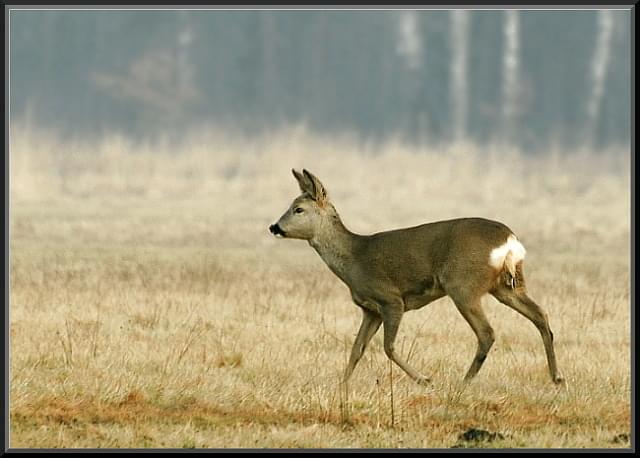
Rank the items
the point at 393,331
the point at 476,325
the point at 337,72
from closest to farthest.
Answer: the point at 476,325, the point at 393,331, the point at 337,72

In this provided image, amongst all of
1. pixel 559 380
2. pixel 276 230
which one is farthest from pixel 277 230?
pixel 559 380

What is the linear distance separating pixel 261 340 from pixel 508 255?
7.47 ft

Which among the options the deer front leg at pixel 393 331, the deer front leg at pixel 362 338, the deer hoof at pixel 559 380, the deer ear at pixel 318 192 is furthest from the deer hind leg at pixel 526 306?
the deer ear at pixel 318 192

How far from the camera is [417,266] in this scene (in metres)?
8.97

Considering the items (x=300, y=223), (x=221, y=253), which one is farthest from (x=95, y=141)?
(x=300, y=223)

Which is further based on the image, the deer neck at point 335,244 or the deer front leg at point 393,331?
the deer neck at point 335,244

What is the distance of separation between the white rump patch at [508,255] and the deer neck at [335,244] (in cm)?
99

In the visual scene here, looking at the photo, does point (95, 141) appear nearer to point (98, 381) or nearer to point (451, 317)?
point (451, 317)

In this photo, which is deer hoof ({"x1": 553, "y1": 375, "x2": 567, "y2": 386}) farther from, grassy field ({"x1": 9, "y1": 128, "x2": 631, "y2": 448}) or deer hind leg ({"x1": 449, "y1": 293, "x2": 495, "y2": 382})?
deer hind leg ({"x1": 449, "y1": 293, "x2": 495, "y2": 382})

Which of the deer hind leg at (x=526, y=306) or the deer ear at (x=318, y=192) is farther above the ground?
the deer ear at (x=318, y=192)

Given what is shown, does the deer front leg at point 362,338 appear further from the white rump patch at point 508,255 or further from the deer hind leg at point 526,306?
the white rump patch at point 508,255

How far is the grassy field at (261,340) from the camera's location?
25.3 feet

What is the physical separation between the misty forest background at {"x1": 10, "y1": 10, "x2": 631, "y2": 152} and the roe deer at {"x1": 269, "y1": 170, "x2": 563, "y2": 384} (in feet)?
92.6

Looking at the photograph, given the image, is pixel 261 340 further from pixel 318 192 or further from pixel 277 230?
pixel 318 192
